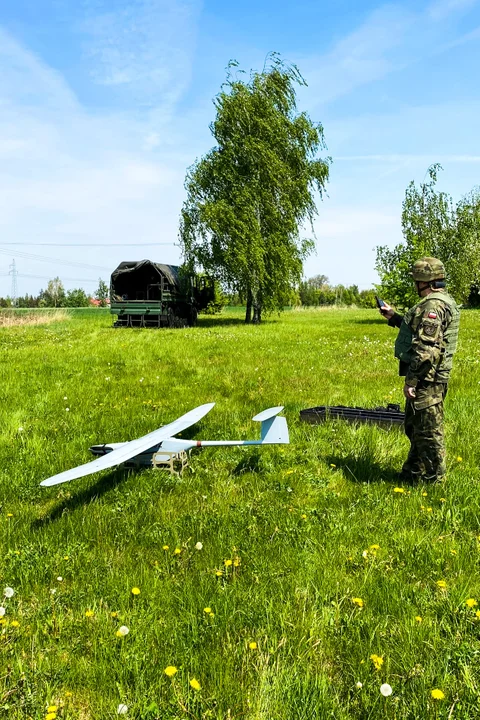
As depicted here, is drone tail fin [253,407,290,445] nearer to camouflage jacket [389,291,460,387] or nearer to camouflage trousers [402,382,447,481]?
camouflage trousers [402,382,447,481]

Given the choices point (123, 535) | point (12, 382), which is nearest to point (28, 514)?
point (123, 535)

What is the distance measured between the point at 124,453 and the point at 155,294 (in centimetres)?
3073

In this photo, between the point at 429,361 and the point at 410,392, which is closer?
the point at 429,361

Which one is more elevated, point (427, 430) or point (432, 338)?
point (432, 338)

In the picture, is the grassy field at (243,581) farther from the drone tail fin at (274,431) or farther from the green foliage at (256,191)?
the green foliage at (256,191)

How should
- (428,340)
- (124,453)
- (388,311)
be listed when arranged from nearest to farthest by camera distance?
(428,340) < (124,453) < (388,311)

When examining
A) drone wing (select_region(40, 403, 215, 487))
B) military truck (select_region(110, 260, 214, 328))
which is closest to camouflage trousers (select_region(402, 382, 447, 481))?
drone wing (select_region(40, 403, 215, 487))

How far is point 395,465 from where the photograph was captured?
5855mm

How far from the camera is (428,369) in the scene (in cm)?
475

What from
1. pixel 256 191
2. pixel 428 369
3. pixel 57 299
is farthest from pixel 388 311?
pixel 57 299

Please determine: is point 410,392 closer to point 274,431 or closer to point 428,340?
point 428,340

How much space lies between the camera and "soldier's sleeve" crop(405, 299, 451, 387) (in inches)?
184

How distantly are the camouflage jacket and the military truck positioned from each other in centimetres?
2512

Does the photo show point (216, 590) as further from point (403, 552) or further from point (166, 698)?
point (403, 552)
